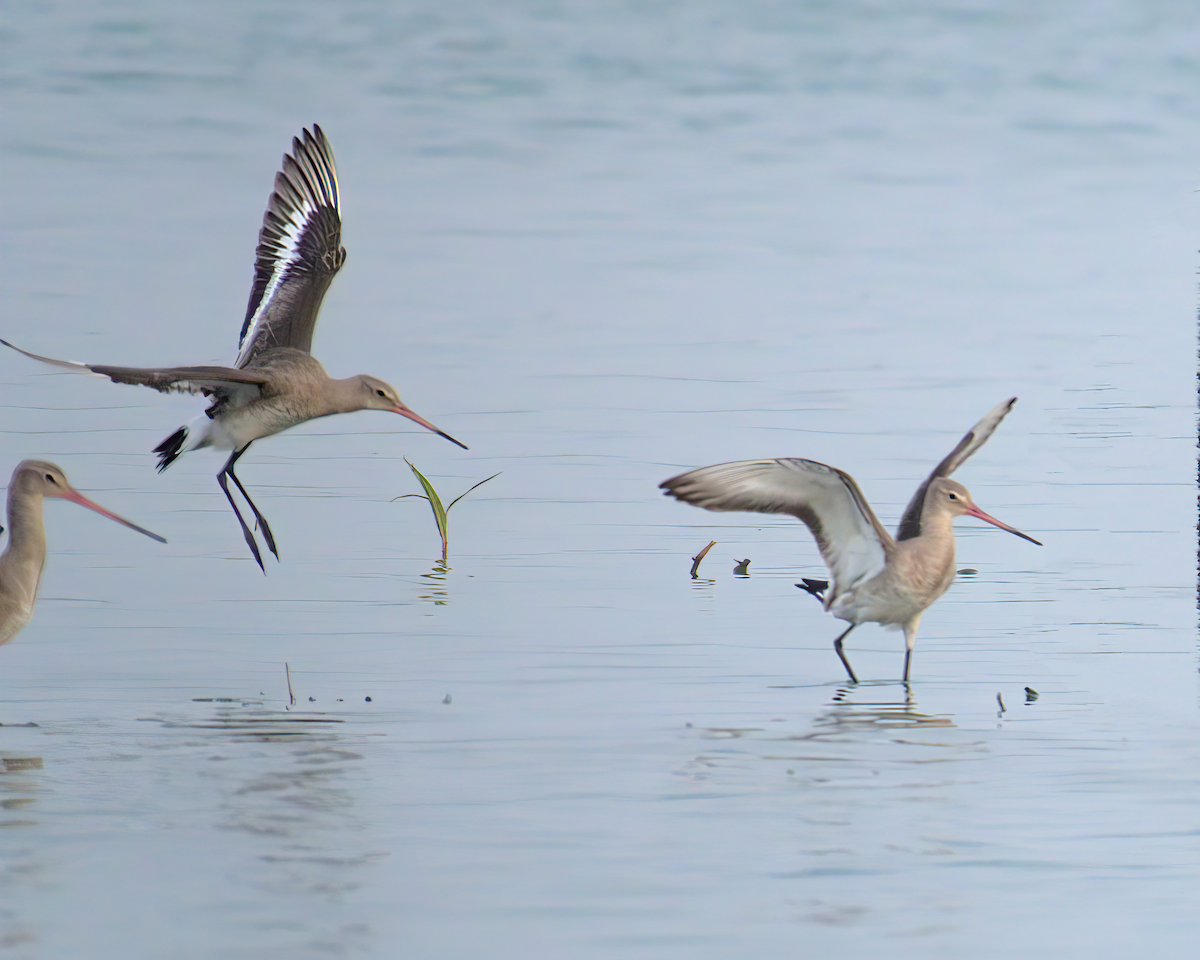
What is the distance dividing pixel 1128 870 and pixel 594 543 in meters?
3.96

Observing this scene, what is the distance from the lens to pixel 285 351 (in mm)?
8016

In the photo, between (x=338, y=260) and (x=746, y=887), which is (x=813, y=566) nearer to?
(x=338, y=260)

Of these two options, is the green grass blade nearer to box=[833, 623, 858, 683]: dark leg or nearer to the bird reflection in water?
box=[833, 623, 858, 683]: dark leg

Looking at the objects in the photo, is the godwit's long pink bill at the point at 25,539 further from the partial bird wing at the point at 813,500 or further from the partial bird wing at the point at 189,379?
the partial bird wing at the point at 813,500

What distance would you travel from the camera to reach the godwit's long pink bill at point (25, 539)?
6.21 metres

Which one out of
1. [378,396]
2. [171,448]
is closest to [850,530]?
[378,396]

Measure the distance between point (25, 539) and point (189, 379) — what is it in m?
1.15

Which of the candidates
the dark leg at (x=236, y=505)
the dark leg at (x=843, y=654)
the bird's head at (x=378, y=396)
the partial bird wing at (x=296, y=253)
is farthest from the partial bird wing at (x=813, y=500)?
the partial bird wing at (x=296, y=253)

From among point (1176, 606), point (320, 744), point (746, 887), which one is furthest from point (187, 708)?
point (1176, 606)

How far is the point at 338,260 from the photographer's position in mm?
8406

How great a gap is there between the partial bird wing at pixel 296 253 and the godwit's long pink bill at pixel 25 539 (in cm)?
173

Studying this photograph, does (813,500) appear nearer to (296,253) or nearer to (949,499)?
(949,499)

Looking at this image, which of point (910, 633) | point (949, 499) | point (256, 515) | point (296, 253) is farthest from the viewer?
point (296, 253)

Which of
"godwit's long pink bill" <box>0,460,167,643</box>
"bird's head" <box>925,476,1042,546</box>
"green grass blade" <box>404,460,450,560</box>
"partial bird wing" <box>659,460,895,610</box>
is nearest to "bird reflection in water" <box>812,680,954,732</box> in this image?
"partial bird wing" <box>659,460,895,610</box>
